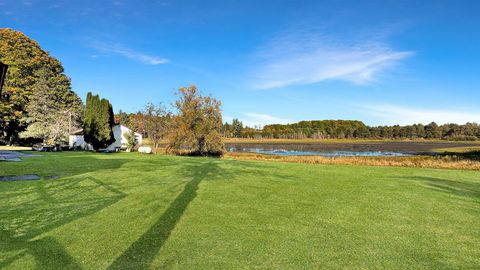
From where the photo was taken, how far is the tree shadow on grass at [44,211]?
4007mm

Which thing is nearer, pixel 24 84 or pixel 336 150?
pixel 24 84

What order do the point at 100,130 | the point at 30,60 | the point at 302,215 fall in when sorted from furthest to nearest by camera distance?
1. the point at 30,60
2. the point at 100,130
3. the point at 302,215

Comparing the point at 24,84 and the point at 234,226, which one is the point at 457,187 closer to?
the point at 234,226

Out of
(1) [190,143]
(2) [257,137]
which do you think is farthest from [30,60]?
(2) [257,137]

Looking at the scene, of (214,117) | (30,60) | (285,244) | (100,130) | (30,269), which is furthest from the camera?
(30,60)

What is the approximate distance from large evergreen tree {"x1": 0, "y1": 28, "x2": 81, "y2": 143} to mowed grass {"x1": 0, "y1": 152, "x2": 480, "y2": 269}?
38203mm

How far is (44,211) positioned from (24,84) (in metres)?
45.8

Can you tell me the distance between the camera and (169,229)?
202 inches

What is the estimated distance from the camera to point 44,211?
6203 mm

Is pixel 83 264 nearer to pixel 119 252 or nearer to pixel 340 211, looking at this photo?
pixel 119 252

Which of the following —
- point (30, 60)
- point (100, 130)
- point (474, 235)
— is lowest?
point (474, 235)

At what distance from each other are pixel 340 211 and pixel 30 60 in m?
50.2

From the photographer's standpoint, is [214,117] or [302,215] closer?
[302,215]

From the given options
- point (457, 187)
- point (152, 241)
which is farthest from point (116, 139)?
point (152, 241)
